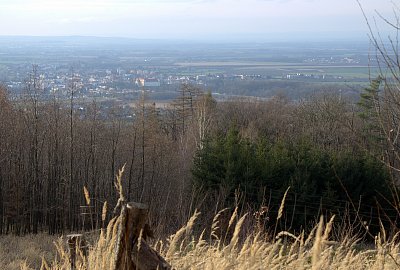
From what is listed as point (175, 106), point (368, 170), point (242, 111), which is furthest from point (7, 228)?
point (242, 111)

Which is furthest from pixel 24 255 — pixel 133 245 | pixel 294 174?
pixel 294 174

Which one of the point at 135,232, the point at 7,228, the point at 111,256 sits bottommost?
the point at 7,228

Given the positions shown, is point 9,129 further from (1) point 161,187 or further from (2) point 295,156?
(2) point 295,156

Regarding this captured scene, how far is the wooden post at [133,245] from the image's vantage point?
2.95m

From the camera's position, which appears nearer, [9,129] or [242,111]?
[9,129]

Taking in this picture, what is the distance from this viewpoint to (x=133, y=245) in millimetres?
2979

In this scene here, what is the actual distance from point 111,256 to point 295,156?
49.5ft

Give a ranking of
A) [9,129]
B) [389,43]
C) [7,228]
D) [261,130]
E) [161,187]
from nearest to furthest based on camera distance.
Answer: [389,43] < [7,228] < [9,129] < [161,187] < [261,130]

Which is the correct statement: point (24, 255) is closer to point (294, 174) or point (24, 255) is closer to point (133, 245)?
point (133, 245)

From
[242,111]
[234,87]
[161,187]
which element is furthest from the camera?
[234,87]

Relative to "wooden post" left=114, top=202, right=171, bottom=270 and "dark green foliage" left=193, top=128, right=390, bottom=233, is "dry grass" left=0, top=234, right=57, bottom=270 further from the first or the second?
"dark green foliage" left=193, top=128, right=390, bottom=233

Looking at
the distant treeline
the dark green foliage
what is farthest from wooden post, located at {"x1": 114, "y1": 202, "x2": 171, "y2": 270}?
the dark green foliage

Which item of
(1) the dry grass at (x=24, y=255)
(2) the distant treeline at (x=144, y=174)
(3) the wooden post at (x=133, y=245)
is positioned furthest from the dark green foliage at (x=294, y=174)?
(3) the wooden post at (x=133, y=245)

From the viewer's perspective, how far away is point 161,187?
1634 centimetres
